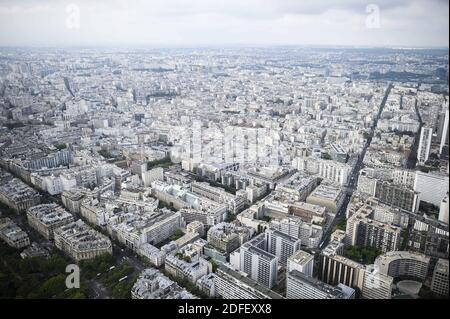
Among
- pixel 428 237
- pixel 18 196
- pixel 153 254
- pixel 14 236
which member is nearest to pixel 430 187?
pixel 428 237

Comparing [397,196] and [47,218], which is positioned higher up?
[397,196]

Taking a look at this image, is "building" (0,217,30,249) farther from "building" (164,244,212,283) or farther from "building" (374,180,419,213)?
"building" (374,180,419,213)

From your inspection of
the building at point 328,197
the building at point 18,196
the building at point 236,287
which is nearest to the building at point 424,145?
the building at point 328,197

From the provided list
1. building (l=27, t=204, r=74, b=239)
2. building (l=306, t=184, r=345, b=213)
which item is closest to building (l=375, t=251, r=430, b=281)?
building (l=306, t=184, r=345, b=213)

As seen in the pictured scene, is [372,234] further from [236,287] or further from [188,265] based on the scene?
[188,265]
